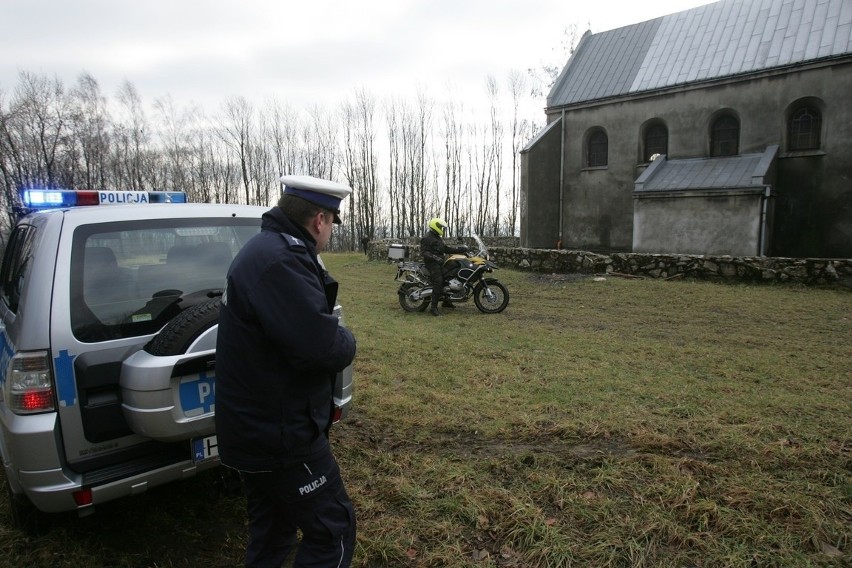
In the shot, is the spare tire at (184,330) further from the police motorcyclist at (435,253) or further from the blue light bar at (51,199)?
the police motorcyclist at (435,253)

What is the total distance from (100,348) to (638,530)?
293 centimetres

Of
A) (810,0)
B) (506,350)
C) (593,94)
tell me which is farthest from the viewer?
(593,94)

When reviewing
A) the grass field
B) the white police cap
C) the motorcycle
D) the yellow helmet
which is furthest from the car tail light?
the motorcycle

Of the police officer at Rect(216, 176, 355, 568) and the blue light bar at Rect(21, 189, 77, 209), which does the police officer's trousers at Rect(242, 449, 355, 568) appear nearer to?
the police officer at Rect(216, 176, 355, 568)

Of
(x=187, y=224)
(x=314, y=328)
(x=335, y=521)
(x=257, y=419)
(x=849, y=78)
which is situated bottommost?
(x=335, y=521)

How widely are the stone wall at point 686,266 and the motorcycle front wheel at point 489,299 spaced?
605 centimetres

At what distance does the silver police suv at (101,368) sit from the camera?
7.48 feet

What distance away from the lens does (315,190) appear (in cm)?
194

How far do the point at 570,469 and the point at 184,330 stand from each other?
2558 millimetres

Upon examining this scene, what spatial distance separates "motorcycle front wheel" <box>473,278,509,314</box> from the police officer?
25.2 ft

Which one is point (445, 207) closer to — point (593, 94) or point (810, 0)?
point (593, 94)

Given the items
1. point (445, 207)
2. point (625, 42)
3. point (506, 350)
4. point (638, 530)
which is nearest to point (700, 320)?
point (506, 350)

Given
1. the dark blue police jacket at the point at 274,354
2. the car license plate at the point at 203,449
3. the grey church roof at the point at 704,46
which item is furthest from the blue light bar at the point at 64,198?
Answer: the grey church roof at the point at 704,46

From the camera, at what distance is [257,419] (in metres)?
1.79
